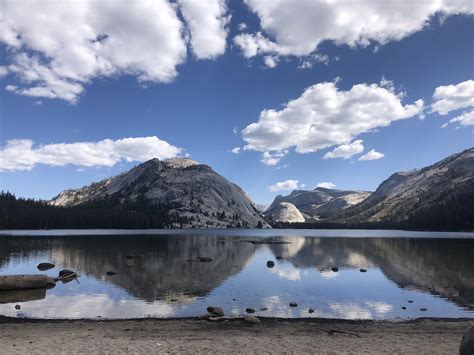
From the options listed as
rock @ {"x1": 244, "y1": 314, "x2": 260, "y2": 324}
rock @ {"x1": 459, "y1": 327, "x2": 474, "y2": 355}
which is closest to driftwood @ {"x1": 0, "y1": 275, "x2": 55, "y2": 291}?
rock @ {"x1": 244, "y1": 314, "x2": 260, "y2": 324}

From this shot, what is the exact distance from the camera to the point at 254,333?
30.6 m

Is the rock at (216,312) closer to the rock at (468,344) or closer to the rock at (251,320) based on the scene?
the rock at (251,320)

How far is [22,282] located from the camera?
5191 cm

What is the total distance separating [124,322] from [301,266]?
54.7 m

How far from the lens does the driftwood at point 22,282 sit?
51.1 metres

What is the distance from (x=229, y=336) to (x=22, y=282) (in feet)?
118

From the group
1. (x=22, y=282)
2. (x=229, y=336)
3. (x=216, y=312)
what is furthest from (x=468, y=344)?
(x=22, y=282)

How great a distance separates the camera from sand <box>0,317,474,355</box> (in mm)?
24484

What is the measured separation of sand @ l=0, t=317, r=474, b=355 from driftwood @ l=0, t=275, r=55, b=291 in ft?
54.8

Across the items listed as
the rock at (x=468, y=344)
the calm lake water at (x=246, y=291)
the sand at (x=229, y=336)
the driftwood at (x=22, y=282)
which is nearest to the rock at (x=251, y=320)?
the sand at (x=229, y=336)

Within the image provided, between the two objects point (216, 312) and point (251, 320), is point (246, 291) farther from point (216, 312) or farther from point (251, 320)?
point (251, 320)

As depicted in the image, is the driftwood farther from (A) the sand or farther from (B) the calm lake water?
(A) the sand

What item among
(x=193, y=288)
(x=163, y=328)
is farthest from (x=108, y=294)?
(x=163, y=328)

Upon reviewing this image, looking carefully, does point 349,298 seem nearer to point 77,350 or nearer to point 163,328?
point 163,328
